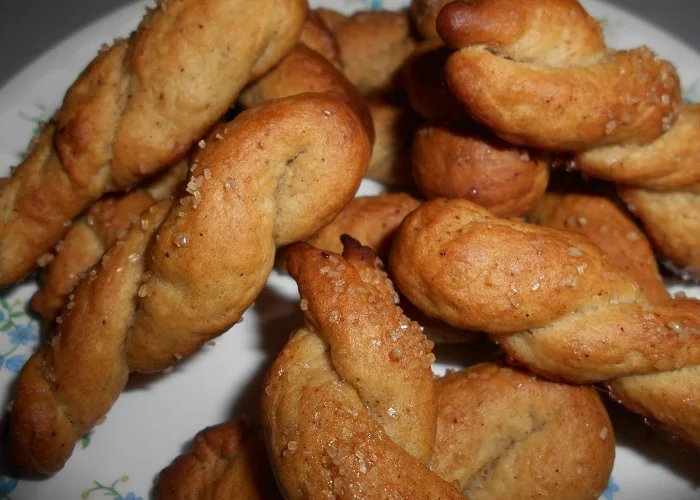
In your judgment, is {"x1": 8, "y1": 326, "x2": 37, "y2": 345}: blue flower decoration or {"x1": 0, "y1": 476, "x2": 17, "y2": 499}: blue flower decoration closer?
{"x1": 0, "y1": 476, "x2": 17, "y2": 499}: blue flower decoration

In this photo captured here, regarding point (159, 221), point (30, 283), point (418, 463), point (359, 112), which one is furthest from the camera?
point (30, 283)

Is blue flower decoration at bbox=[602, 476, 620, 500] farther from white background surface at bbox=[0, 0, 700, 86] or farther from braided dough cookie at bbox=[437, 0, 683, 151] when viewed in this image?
white background surface at bbox=[0, 0, 700, 86]

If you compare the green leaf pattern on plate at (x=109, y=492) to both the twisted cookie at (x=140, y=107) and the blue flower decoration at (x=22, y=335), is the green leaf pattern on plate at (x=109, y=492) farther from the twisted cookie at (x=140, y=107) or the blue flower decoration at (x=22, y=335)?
the twisted cookie at (x=140, y=107)

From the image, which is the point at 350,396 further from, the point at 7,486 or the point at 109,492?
the point at 7,486

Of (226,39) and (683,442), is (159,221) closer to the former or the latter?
(226,39)

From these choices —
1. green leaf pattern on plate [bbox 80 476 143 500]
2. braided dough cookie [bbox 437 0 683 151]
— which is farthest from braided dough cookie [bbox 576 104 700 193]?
green leaf pattern on plate [bbox 80 476 143 500]

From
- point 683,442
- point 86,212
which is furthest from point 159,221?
point 683,442

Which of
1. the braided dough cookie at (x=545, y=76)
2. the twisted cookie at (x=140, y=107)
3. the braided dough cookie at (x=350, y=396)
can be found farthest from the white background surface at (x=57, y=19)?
the braided dough cookie at (x=350, y=396)
